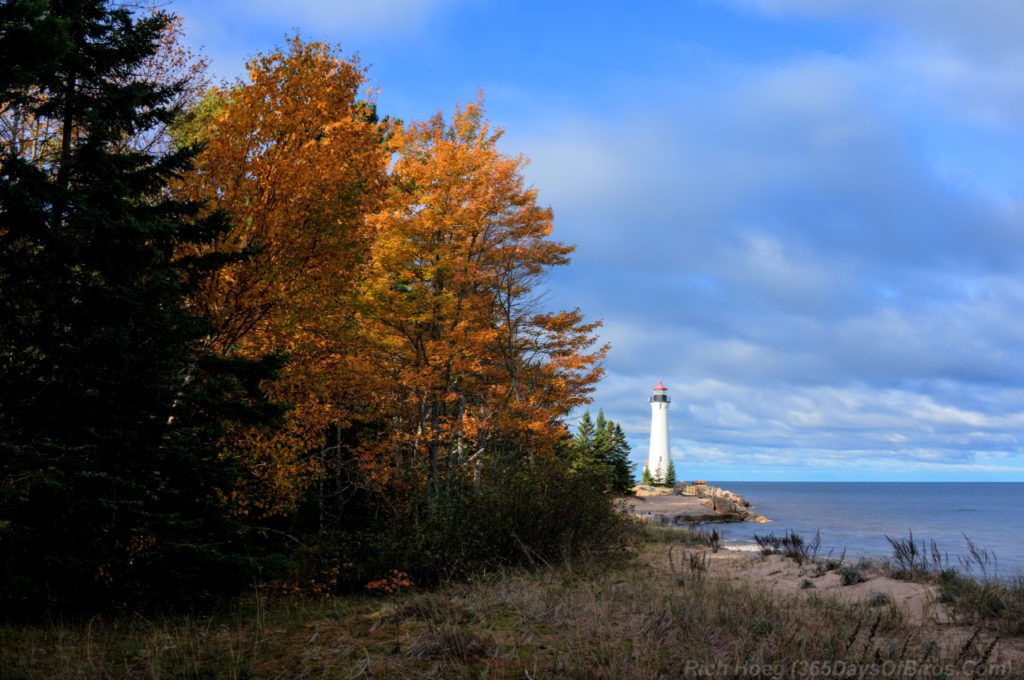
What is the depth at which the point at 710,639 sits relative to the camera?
6363mm

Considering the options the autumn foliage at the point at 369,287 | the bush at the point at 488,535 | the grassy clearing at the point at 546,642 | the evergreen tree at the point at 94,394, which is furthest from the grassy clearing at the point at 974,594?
the evergreen tree at the point at 94,394

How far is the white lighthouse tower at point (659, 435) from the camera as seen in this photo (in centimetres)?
6012

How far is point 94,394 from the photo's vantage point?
388 inches

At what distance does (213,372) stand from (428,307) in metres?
8.42

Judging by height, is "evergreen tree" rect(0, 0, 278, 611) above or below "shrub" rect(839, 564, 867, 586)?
above

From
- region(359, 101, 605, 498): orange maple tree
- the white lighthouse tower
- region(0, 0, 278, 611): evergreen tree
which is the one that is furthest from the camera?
the white lighthouse tower

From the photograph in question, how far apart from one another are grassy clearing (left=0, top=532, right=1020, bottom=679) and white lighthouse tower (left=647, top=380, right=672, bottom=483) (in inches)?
2065

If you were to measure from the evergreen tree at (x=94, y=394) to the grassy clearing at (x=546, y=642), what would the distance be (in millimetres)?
1202

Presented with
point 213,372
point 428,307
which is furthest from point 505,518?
point 428,307

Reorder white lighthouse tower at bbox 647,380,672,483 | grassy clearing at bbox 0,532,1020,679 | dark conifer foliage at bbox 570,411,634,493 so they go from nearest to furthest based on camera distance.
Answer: grassy clearing at bbox 0,532,1020,679 < dark conifer foliage at bbox 570,411,634,493 < white lighthouse tower at bbox 647,380,672,483

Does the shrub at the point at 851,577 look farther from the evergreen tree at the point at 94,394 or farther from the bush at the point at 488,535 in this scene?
the evergreen tree at the point at 94,394

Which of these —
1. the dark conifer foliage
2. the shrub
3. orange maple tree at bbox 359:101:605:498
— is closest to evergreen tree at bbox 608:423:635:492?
the dark conifer foliage

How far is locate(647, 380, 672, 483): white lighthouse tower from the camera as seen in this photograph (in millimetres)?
60122

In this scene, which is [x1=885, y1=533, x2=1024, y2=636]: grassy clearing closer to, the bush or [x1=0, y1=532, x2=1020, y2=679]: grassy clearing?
[x1=0, y1=532, x2=1020, y2=679]: grassy clearing
